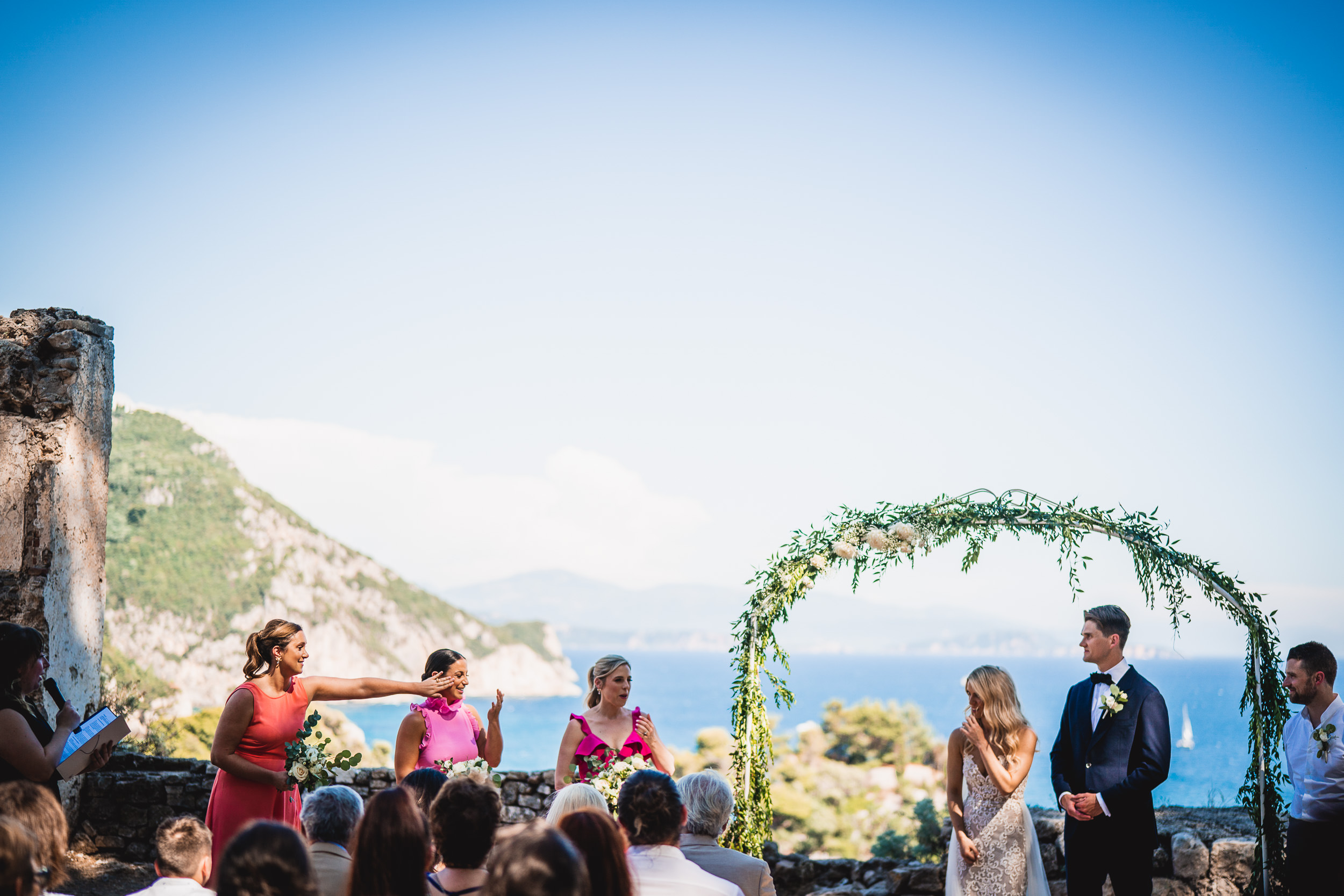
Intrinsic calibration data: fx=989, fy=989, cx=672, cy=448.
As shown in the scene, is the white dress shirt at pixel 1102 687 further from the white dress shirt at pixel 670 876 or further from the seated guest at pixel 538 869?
the seated guest at pixel 538 869

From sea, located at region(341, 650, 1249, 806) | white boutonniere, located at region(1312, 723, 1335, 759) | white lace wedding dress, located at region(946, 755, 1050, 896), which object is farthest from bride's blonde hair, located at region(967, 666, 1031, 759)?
sea, located at region(341, 650, 1249, 806)

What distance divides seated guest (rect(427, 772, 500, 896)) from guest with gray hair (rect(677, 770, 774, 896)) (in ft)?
3.19

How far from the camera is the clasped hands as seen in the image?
4945mm

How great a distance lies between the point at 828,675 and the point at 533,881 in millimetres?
150142

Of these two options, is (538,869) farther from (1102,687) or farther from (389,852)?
(1102,687)

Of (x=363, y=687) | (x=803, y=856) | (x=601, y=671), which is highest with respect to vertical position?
(x=601, y=671)

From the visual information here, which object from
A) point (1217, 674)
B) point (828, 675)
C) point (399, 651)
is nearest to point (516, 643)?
point (399, 651)

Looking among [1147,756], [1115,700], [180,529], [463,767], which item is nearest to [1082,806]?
[1147,756]

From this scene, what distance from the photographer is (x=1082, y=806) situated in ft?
16.3

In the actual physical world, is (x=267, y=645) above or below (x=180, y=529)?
below

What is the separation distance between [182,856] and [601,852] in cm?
144

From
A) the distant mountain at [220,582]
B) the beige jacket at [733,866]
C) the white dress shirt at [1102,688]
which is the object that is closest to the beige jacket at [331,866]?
the beige jacket at [733,866]

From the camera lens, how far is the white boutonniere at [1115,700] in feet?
16.3

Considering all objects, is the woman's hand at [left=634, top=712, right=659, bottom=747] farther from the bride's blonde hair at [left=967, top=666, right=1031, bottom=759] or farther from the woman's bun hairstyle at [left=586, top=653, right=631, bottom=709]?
the bride's blonde hair at [left=967, top=666, right=1031, bottom=759]
